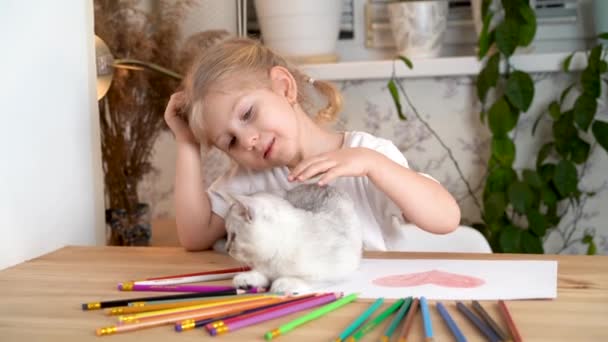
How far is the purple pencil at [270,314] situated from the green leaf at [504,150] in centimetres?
109

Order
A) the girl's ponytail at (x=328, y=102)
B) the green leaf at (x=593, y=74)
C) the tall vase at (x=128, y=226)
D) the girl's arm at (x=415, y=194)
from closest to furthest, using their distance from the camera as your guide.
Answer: the girl's arm at (x=415, y=194)
the girl's ponytail at (x=328, y=102)
the tall vase at (x=128, y=226)
the green leaf at (x=593, y=74)

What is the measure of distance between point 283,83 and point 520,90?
84 centimetres

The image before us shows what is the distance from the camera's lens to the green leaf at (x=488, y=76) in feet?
5.23

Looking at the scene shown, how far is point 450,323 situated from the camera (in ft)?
1.82

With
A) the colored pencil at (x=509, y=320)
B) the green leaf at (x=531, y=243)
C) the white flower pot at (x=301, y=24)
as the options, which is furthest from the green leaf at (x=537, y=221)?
the colored pencil at (x=509, y=320)

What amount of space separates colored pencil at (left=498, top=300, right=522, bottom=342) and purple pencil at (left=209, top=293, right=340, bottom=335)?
14 centimetres

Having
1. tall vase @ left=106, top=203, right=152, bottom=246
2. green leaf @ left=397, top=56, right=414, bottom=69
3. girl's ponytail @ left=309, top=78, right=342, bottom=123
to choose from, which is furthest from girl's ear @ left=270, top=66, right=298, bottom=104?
green leaf @ left=397, top=56, right=414, bottom=69

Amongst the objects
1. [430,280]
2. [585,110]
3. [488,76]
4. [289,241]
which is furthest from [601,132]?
[289,241]

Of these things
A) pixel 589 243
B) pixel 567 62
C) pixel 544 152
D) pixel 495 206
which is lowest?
pixel 589 243

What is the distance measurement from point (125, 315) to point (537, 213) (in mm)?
1228

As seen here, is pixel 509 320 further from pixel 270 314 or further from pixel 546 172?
pixel 546 172

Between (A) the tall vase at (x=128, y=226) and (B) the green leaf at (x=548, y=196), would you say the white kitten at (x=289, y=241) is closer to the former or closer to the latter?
(A) the tall vase at (x=128, y=226)

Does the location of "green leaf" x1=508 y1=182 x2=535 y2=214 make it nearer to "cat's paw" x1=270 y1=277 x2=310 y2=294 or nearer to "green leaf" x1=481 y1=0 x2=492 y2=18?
"green leaf" x1=481 y1=0 x2=492 y2=18

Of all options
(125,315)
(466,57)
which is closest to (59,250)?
(125,315)
